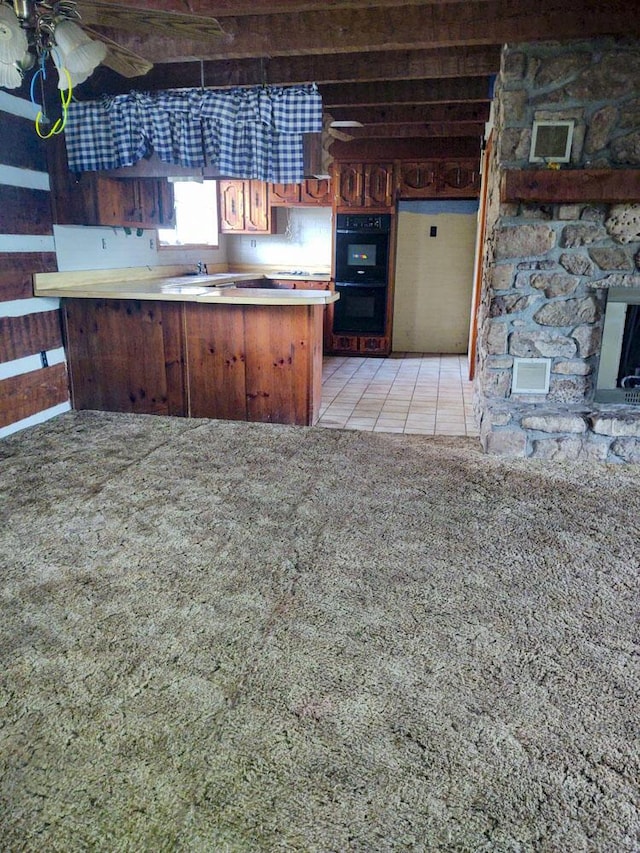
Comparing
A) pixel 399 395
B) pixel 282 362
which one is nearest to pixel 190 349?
pixel 282 362

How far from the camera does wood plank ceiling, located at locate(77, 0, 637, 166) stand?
3096 mm

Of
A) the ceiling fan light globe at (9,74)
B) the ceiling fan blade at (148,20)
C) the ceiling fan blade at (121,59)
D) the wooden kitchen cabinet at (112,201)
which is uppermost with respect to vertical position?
the ceiling fan blade at (148,20)

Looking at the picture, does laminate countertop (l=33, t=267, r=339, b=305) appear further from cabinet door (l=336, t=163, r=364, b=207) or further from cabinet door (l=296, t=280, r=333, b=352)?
cabinet door (l=336, t=163, r=364, b=207)

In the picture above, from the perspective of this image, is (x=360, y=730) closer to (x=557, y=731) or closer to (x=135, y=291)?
(x=557, y=731)

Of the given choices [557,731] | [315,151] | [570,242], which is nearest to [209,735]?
[557,731]

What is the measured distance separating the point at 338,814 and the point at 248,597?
36.8 inches

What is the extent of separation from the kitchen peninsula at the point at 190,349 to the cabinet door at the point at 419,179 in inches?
119

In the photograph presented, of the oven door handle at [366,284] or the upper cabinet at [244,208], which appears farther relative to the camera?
the upper cabinet at [244,208]

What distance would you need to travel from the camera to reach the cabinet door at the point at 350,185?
675 centimetres

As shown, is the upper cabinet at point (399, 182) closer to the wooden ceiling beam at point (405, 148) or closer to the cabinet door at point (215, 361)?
the wooden ceiling beam at point (405, 148)

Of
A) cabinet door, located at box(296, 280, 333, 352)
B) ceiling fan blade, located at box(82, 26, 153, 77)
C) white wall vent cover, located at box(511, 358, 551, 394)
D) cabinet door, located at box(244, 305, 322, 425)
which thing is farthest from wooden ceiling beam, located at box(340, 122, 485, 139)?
ceiling fan blade, located at box(82, 26, 153, 77)

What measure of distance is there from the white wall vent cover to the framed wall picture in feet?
3.64

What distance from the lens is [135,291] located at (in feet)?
13.9

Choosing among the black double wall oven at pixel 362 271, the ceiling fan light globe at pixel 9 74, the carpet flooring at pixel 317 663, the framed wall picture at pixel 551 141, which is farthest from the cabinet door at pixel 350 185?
the ceiling fan light globe at pixel 9 74
